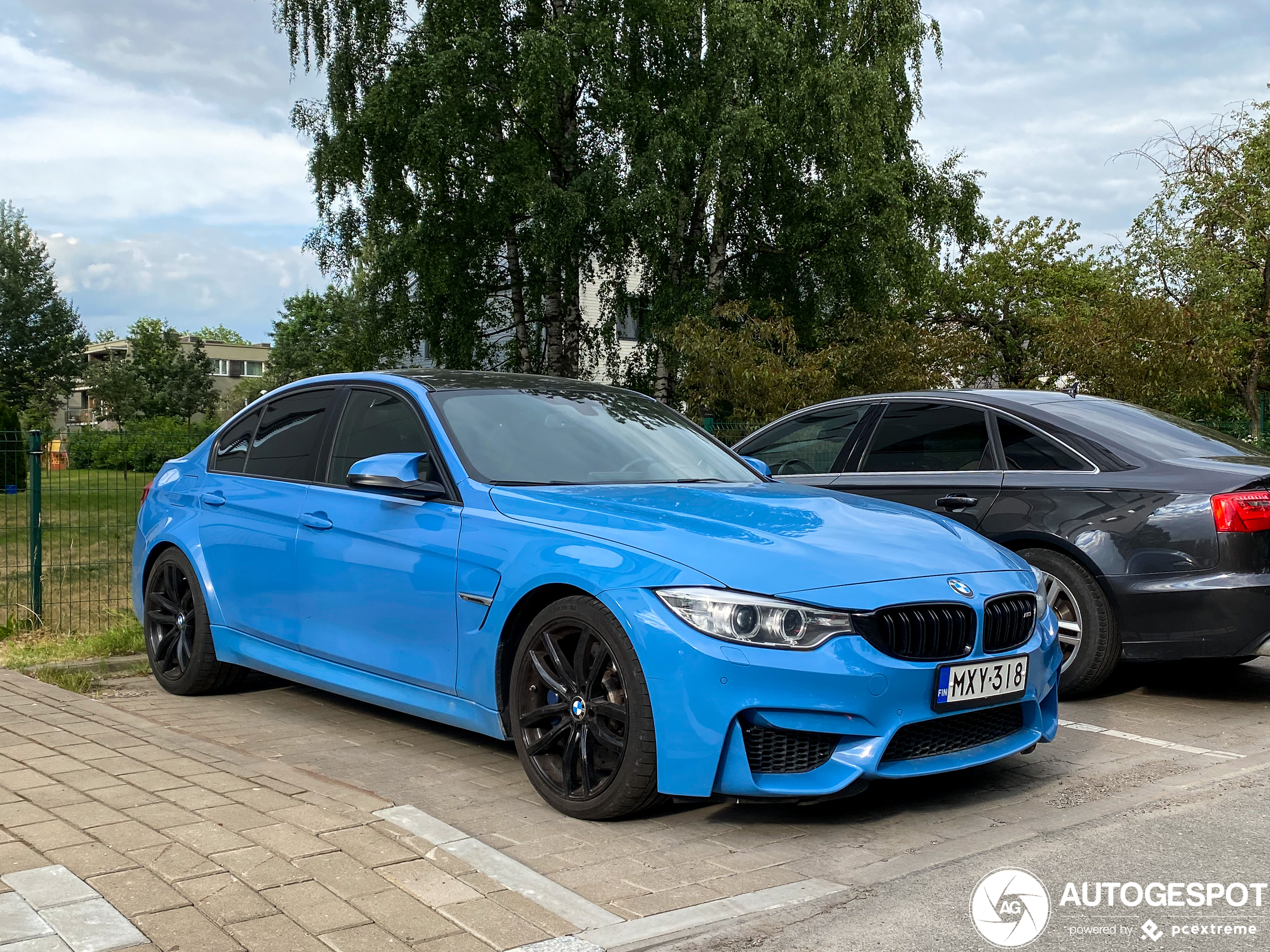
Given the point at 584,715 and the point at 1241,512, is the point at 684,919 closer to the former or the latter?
the point at 584,715

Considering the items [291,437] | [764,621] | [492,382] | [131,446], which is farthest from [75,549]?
[764,621]

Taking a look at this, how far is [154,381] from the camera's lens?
7600cm

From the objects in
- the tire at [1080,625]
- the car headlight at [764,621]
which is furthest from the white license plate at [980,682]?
the tire at [1080,625]

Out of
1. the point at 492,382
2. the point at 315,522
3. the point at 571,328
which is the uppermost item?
the point at 571,328

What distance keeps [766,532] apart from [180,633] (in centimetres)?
363

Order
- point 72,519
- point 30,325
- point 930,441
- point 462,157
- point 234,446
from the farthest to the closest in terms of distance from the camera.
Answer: point 30,325 → point 462,157 → point 72,519 → point 930,441 → point 234,446

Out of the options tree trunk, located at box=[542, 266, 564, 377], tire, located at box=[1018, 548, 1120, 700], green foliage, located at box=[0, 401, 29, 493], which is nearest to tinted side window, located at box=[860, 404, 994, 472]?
tire, located at box=[1018, 548, 1120, 700]

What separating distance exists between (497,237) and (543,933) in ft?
78.5

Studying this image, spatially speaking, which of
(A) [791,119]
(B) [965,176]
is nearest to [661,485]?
(A) [791,119]

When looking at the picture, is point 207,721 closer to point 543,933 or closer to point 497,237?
point 543,933

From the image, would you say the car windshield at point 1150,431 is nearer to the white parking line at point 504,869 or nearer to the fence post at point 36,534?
the white parking line at point 504,869

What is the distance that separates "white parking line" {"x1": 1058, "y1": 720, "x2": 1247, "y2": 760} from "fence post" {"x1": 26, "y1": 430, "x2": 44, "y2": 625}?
22.3 feet

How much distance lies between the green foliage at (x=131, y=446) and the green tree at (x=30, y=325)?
6155 centimetres

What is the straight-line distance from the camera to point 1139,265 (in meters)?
27.2
